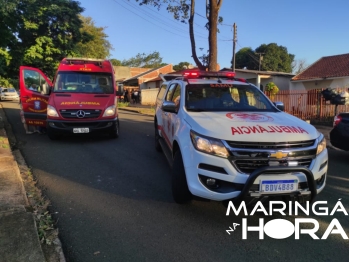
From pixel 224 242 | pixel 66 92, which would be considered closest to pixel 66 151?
pixel 66 92

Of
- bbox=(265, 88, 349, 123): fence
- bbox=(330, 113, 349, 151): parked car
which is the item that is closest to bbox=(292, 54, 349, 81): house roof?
bbox=(265, 88, 349, 123): fence

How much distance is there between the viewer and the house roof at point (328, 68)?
2042 cm

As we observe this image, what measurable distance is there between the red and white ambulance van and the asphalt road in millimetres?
1863

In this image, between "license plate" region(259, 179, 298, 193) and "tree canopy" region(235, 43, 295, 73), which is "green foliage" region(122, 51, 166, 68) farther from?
"license plate" region(259, 179, 298, 193)

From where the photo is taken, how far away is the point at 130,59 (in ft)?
270

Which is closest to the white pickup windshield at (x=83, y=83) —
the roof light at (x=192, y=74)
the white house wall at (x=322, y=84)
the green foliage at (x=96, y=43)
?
the roof light at (x=192, y=74)

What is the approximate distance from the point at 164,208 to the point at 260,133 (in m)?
1.65

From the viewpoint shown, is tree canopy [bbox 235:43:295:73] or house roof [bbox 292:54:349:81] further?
tree canopy [bbox 235:43:295:73]

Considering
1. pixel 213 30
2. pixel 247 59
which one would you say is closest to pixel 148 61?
pixel 247 59

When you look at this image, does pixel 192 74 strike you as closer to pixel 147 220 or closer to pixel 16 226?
pixel 147 220

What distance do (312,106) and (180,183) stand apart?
12.4m

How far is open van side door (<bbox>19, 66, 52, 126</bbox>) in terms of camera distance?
8648mm

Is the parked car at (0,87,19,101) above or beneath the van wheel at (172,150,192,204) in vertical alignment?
above

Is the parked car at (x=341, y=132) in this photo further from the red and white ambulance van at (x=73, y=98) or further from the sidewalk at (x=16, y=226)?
the sidewalk at (x=16, y=226)
